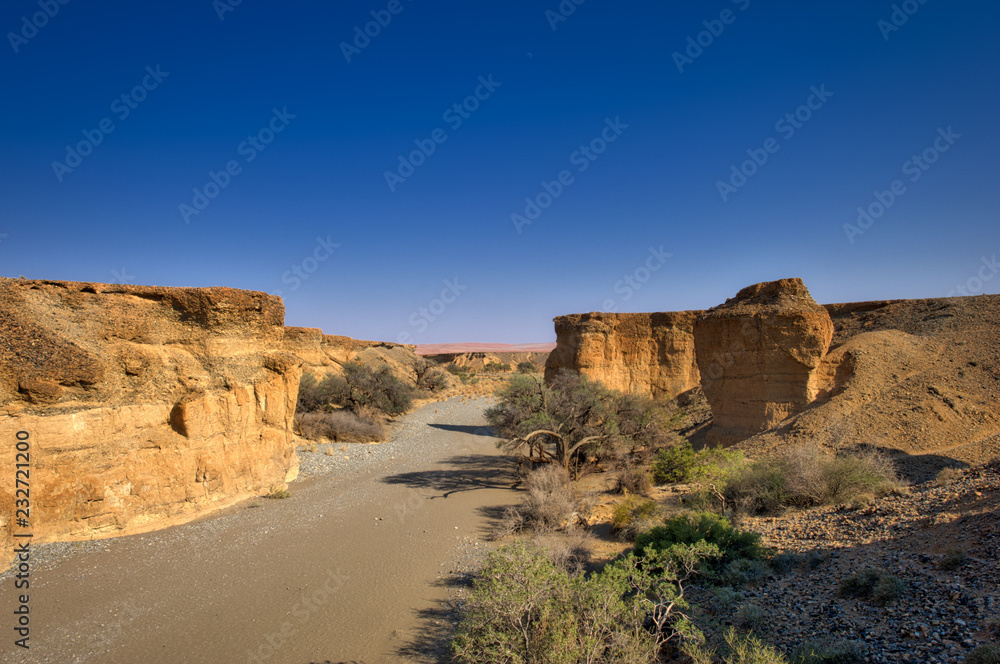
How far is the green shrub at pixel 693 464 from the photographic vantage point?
10016 millimetres

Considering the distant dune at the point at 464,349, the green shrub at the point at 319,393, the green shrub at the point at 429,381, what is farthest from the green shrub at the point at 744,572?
the distant dune at the point at 464,349

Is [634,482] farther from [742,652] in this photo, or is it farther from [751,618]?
[742,652]

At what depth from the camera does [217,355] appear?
9758 mm

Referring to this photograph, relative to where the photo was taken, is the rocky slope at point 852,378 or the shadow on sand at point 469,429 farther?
the shadow on sand at point 469,429

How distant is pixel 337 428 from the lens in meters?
18.6

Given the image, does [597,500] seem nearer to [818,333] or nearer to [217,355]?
[818,333]

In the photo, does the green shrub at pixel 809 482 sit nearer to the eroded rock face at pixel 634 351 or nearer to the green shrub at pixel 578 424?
the green shrub at pixel 578 424

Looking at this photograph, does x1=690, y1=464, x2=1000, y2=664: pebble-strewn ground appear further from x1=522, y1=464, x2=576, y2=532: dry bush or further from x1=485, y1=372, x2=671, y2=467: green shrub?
x1=485, y1=372, x2=671, y2=467: green shrub

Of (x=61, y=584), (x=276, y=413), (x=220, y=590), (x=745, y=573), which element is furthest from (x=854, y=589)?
(x=276, y=413)

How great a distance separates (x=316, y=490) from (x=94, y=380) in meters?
5.29

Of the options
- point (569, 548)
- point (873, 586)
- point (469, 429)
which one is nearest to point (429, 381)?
point (469, 429)

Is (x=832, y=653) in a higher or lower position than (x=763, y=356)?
lower

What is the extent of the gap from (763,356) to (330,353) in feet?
87.4

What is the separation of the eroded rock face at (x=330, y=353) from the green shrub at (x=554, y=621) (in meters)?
18.3
